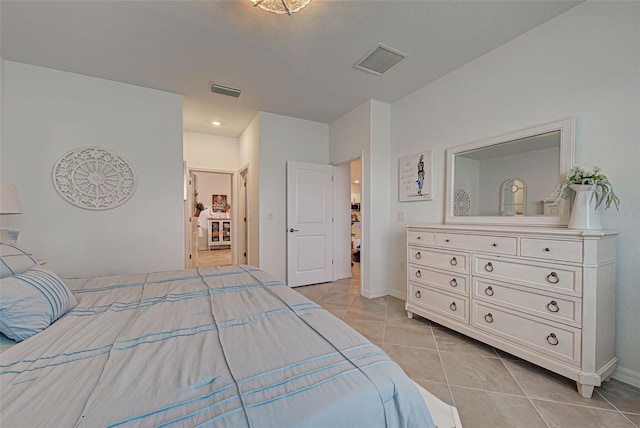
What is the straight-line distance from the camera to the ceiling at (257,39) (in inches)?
77.0

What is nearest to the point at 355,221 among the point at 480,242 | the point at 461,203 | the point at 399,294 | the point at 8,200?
the point at 399,294

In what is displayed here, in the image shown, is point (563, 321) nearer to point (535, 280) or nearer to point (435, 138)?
point (535, 280)

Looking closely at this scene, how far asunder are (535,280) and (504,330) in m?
0.45

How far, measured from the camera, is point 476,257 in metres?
2.15

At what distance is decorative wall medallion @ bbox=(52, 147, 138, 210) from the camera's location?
282 cm

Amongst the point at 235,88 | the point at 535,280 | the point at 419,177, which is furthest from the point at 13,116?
the point at 535,280

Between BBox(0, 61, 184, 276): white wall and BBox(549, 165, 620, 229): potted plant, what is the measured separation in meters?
3.85

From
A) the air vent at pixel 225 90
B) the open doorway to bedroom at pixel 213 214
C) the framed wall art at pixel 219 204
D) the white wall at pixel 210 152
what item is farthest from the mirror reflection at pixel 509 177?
the framed wall art at pixel 219 204

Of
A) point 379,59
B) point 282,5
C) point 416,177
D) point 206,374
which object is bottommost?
point 206,374

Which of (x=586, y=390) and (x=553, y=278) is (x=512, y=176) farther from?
(x=586, y=390)

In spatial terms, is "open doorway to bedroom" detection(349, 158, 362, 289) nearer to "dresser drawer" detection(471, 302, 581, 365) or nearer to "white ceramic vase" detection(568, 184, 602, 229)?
"dresser drawer" detection(471, 302, 581, 365)

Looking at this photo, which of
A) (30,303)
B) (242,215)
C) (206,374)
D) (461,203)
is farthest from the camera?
(242,215)

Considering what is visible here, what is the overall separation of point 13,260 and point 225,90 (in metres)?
2.63

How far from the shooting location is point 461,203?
8.85ft
